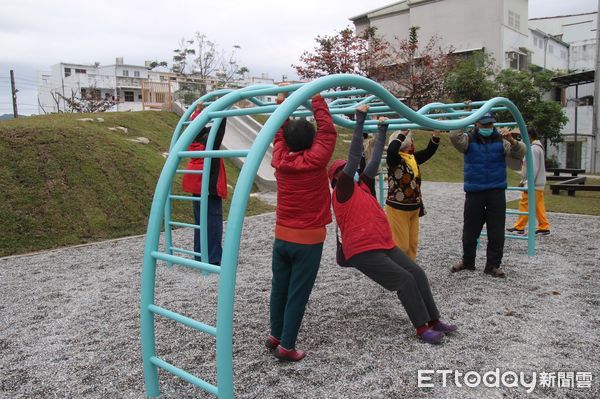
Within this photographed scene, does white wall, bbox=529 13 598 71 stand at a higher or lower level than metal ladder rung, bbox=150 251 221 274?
higher

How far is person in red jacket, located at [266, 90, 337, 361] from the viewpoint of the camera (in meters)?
2.72

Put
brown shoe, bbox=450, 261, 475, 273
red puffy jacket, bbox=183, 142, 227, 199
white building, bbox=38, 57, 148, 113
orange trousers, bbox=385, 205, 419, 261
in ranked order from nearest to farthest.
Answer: orange trousers, bbox=385, 205, 419, 261 → brown shoe, bbox=450, 261, 475, 273 → red puffy jacket, bbox=183, 142, 227, 199 → white building, bbox=38, 57, 148, 113

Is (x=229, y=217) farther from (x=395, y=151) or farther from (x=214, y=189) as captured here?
(x=214, y=189)

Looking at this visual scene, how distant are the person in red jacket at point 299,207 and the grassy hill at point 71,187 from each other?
15.6 feet

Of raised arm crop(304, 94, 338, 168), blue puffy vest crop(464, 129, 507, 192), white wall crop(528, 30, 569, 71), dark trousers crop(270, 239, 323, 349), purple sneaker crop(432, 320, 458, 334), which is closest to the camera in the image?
raised arm crop(304, 94, 338, 168)

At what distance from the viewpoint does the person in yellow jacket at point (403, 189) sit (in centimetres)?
430

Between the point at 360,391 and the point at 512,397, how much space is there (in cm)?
79

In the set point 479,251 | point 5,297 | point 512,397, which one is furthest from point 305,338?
point 479,251

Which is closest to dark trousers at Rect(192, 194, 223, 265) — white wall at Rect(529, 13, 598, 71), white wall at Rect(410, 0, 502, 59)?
white wall at Rect(410, 0, 502, 59)

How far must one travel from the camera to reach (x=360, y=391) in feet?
8.44

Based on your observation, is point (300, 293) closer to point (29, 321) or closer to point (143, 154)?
point (29, 321)

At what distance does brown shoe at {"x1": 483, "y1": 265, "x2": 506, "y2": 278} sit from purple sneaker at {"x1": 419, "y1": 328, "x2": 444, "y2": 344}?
1.75 m

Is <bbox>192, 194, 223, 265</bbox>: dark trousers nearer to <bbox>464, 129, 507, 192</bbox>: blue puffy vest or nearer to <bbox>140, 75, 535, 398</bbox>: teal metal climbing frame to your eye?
<bbox>140, 75, 535, 398</bbox>: teal metal climbing frame

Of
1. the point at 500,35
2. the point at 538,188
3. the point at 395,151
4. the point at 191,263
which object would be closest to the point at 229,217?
the point at 191,263
